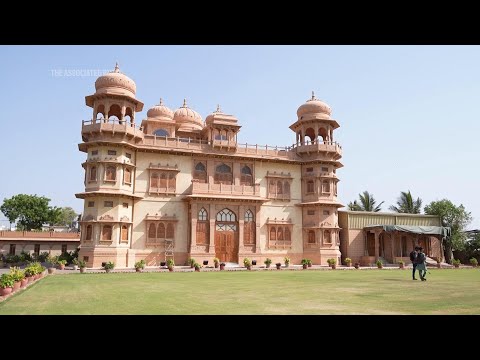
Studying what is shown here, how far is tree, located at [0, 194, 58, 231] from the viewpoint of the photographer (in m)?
58.6

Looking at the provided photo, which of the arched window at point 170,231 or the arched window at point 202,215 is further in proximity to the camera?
the arched window at point 202,215

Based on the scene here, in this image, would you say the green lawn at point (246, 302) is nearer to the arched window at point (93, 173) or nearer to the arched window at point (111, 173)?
the arched window at point (111, 173)

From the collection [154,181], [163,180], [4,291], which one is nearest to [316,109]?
[163,180]

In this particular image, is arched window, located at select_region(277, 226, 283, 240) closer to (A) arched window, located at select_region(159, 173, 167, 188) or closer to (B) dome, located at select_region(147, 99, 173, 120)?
(A) arched window, located at select_region(159, 173, 167, 188)

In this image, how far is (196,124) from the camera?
43.9m

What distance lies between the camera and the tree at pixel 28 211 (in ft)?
192

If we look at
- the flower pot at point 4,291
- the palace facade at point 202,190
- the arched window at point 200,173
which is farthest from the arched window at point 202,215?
the flower pot at point 4,291

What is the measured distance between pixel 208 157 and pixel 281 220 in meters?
8.99

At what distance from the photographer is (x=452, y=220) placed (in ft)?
141

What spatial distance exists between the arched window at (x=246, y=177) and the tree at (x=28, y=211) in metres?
37.1
